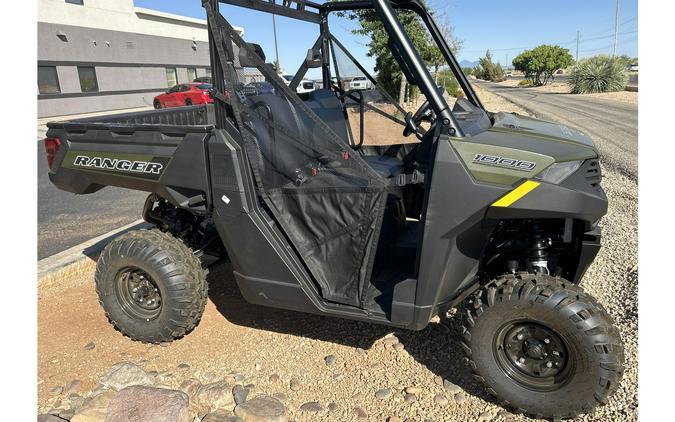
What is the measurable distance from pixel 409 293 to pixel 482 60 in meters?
69.0

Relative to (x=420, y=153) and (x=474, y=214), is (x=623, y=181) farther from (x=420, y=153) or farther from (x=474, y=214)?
(x=474, y=214)

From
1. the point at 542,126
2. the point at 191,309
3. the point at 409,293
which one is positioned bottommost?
the point at 191,309

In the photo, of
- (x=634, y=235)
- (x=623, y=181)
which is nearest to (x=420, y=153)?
(x=634, y=235)

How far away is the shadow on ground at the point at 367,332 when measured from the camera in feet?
9.74

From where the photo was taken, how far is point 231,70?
109 inches

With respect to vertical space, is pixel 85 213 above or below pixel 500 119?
below

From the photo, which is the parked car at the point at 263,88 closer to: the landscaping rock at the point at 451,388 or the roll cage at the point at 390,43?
the roll cage at the point at 390,43

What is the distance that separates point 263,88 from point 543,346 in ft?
7.02

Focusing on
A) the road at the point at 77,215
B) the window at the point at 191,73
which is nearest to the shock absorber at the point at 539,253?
the road at the point at 77,215

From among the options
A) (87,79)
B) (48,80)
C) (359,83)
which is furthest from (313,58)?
(87,79)

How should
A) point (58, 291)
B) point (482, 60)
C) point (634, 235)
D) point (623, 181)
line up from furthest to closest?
point (482, 60) < point (623, 181) < point (634, 235) < point (58, 291)

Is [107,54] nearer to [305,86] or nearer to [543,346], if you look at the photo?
[305,86]

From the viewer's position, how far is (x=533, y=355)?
248cm

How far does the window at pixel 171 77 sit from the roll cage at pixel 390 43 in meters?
28.8
